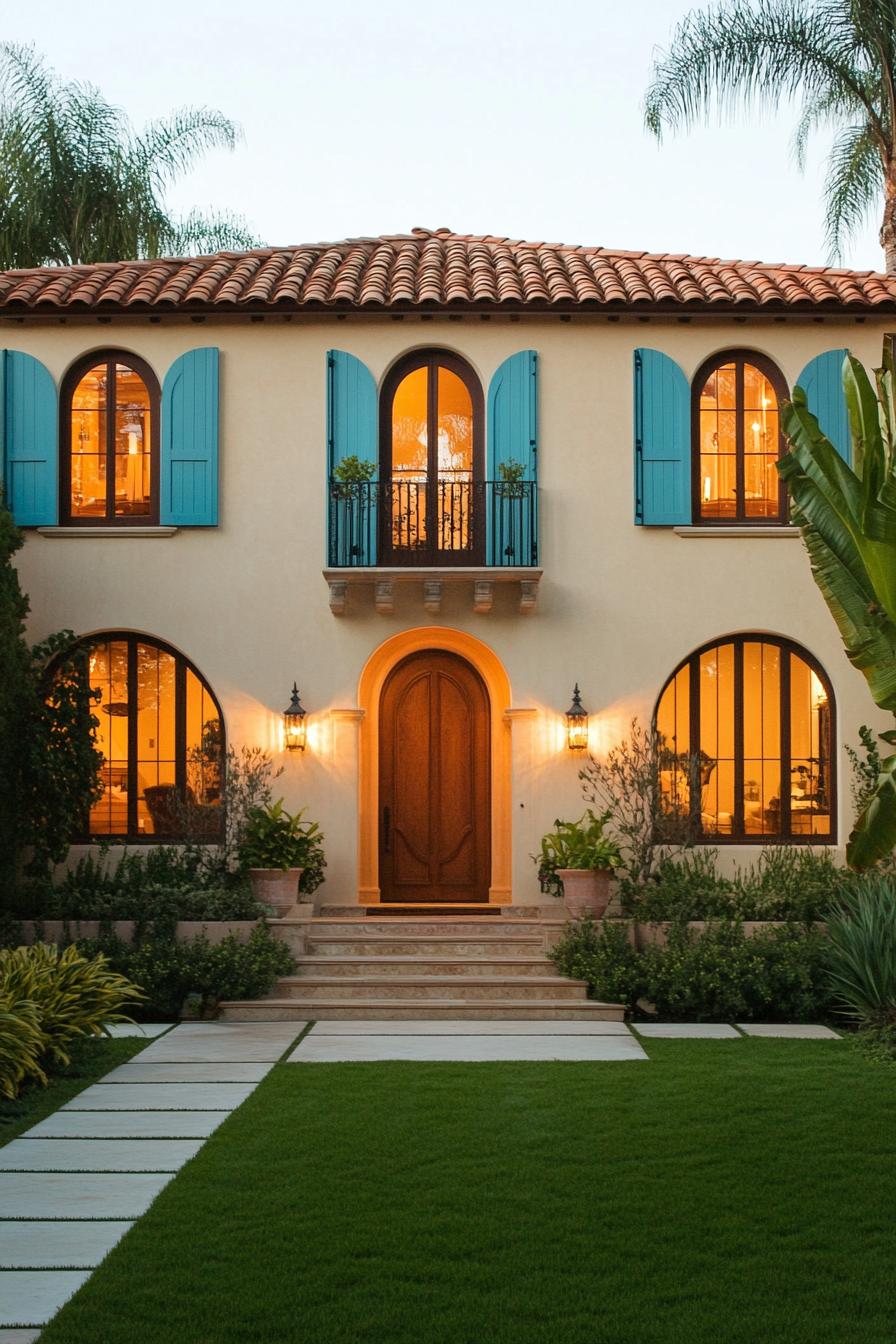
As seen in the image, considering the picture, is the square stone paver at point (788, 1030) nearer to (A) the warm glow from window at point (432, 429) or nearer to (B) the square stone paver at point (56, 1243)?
(A) the warm glow from window at point (432, 429)

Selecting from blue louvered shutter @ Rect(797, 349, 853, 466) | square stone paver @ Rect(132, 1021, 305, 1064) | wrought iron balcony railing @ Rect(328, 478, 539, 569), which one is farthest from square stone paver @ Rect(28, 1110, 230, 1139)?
blue louvered shutter @ Rect(797, 349, 853, 466)

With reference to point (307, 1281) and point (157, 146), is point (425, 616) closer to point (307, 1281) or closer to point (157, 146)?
point (307, 1281)

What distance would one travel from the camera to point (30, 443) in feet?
51.2

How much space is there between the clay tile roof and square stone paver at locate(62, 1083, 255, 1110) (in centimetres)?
863

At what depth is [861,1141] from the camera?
837 cm

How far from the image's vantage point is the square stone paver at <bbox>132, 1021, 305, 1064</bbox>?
36.6ft

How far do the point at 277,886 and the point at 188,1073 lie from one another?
3981 mm

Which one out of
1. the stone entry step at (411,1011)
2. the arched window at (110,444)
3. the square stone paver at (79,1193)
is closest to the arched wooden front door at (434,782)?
the stone entry step at (411,1011)

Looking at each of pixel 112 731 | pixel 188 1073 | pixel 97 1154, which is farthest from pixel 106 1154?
pixel 112 731

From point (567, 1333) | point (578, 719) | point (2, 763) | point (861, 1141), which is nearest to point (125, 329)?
point (2, 763)

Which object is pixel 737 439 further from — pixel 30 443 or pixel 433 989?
pixel 30 443

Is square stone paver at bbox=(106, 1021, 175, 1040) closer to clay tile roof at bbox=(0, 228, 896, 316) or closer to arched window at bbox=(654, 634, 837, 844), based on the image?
arched window at bbox=(654, 634, 837, 844)

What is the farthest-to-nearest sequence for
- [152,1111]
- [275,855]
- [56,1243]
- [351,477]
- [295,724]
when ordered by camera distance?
[295,724]
[351,477]
[275,855]
[152,1111]
[56,1243]

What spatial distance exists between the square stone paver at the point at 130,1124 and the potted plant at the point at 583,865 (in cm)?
572
